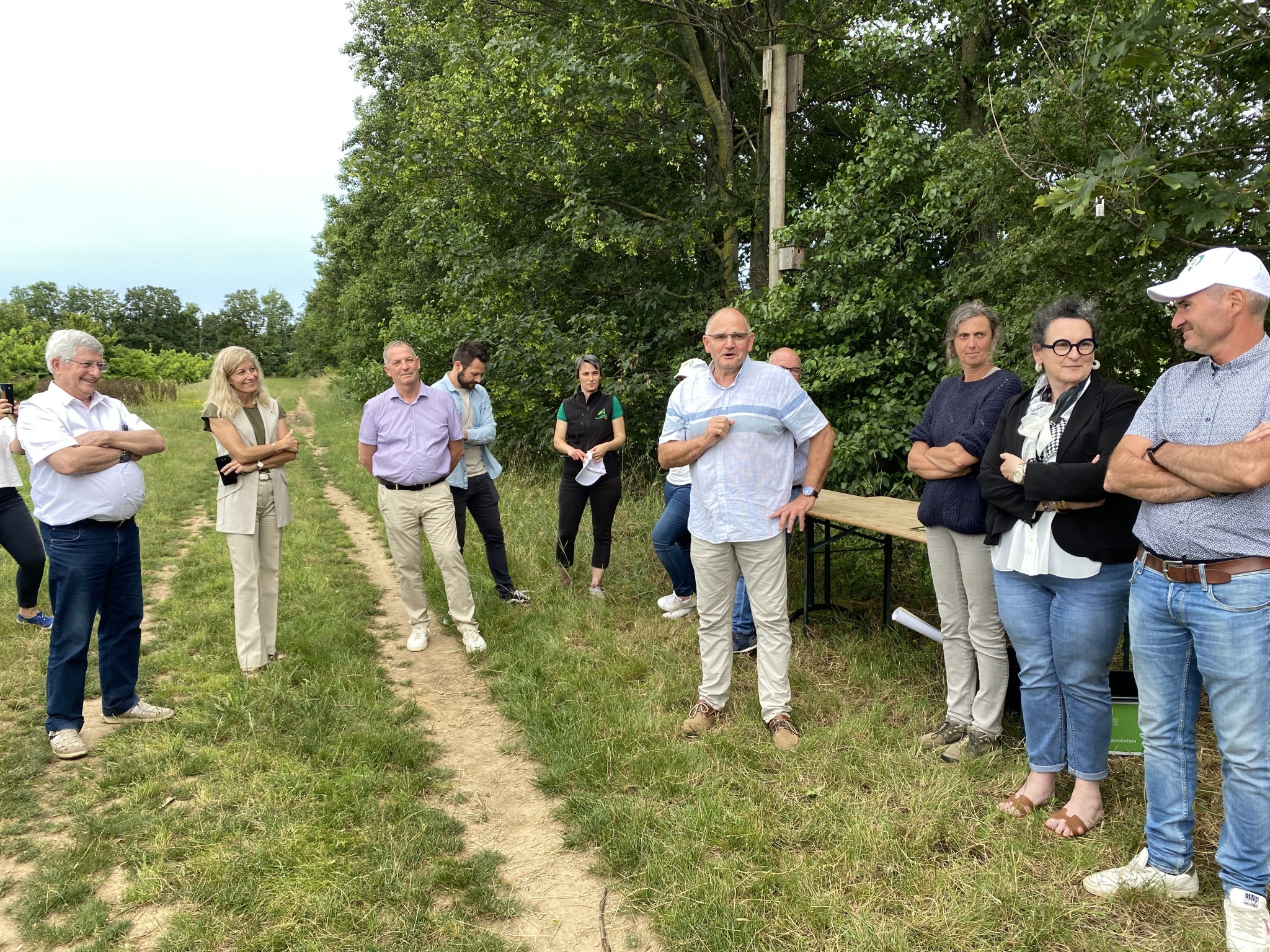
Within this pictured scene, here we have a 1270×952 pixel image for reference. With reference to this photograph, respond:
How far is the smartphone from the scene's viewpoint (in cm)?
485

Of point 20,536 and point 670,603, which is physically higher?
point 20,536

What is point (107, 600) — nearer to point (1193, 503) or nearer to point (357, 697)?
point (357, 697)

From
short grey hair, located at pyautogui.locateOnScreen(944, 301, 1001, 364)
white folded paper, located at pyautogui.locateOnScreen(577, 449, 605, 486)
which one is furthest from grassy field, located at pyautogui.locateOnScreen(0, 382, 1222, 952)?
short grey hair, located at pyautogui.locateOnScreen(944, 301, 1001, 364)

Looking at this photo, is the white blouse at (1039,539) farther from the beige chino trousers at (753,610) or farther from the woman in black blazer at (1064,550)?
the beige chino trousers at (753,610)

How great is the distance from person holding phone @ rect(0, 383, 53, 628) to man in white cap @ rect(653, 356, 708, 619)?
438cm

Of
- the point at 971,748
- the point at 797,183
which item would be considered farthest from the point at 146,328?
the point at 971,748

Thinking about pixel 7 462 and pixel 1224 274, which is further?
pixel 7 462

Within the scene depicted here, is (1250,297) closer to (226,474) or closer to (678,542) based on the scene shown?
(678,542)

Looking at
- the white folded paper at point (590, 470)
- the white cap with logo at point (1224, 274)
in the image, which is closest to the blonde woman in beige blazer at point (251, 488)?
the white folded paper at point (590, 470)

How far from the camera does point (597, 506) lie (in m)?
6.59

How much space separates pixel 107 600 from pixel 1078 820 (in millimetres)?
4938

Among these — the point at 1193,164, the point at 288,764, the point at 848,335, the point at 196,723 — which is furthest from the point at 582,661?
the point at 848,335

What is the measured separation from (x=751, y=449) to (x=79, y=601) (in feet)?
11.8

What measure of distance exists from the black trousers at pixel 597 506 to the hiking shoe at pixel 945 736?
128 inches
